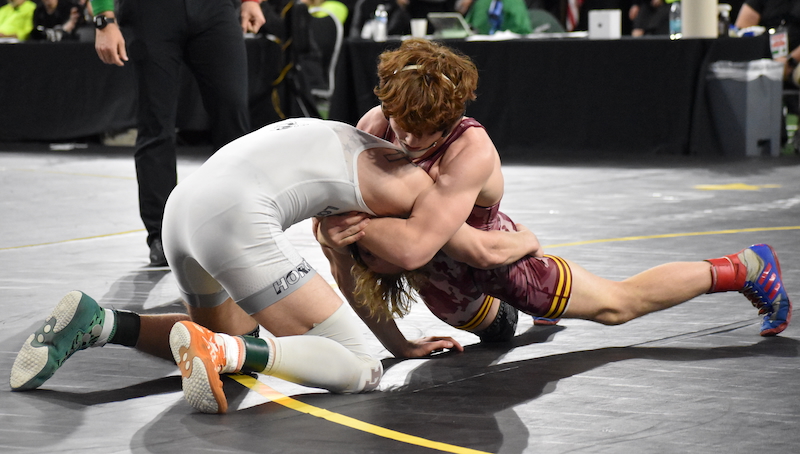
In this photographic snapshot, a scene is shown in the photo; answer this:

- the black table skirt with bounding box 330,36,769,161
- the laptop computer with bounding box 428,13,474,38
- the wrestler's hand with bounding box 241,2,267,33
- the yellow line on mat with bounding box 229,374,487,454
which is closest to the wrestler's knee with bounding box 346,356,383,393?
the yellow line on mat with bounding box 229,374,487,454

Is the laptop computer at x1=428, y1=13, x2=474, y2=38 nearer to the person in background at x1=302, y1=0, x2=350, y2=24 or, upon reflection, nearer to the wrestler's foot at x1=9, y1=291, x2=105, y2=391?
the person in background at x1=302, y1=0, x2=350, y2=24

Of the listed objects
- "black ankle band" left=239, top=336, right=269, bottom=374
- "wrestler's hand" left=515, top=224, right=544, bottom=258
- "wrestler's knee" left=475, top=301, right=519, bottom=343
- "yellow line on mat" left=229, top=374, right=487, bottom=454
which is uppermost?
"wrestler's hand" left=515, top=224, right=544, bottom=258

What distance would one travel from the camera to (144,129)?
389 cm

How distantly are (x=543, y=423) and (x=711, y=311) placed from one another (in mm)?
1180

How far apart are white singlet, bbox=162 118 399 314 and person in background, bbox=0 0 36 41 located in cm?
844

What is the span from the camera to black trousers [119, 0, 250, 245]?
382cm

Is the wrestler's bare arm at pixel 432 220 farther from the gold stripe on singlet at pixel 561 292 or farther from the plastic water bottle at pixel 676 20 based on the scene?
the plastic water bottle at pixel 676 20

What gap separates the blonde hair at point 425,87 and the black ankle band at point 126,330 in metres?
0.80

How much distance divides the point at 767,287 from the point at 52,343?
69.8 inches

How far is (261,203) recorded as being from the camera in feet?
7.43

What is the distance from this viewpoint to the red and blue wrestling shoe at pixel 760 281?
2770 millimetres

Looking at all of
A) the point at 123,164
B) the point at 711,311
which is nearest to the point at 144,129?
the point at 711,311

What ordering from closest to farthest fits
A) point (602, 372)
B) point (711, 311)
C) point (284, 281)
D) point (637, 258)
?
point (284, 281) < point (602, 372) < point (711, 311) < point (637, 258)

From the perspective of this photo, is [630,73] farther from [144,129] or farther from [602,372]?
[602,372]
